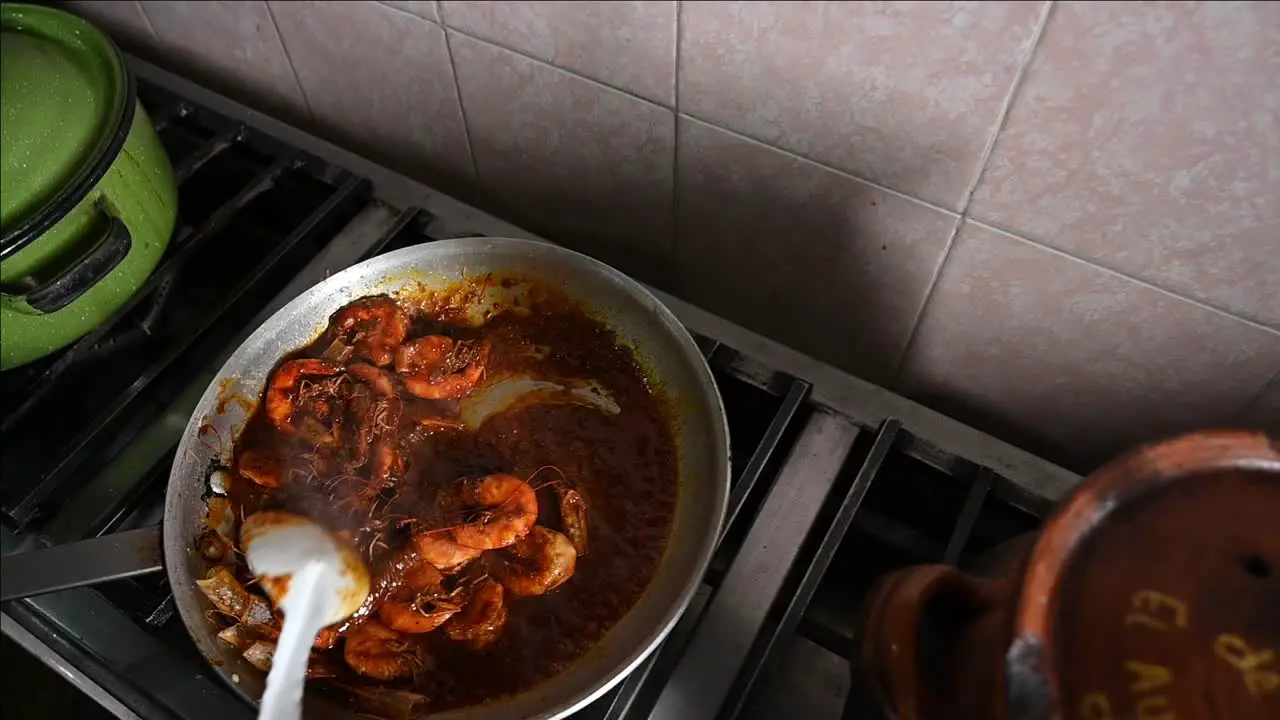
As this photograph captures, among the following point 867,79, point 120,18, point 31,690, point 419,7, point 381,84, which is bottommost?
point 31,690

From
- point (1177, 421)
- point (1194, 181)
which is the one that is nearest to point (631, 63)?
point (1194, 181)

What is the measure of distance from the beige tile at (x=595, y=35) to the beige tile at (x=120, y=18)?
1.90 feet

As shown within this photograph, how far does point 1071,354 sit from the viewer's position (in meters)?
0.74

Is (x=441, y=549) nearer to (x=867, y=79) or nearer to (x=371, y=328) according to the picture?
(x=371, y=328)

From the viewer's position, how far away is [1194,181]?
584 mm

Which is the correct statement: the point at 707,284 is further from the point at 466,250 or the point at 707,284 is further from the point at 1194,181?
the point at 1194,181

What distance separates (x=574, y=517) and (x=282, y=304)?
41cm

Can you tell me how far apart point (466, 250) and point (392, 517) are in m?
0.27

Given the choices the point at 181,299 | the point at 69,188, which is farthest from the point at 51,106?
the point at 181,299

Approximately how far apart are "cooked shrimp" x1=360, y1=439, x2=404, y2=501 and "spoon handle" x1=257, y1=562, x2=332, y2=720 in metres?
0.09

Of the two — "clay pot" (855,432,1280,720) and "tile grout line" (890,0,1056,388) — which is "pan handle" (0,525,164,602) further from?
"tile grout line" (890,0,1056,388)

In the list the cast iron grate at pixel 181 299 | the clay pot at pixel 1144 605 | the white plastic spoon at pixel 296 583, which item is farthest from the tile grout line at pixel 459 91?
Answer: the clay pot at pixel 1144 605

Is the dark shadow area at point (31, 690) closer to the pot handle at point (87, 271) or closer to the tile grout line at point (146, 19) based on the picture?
the pot handle at point (87, 271)

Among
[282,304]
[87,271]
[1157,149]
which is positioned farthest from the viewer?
[282,304]
